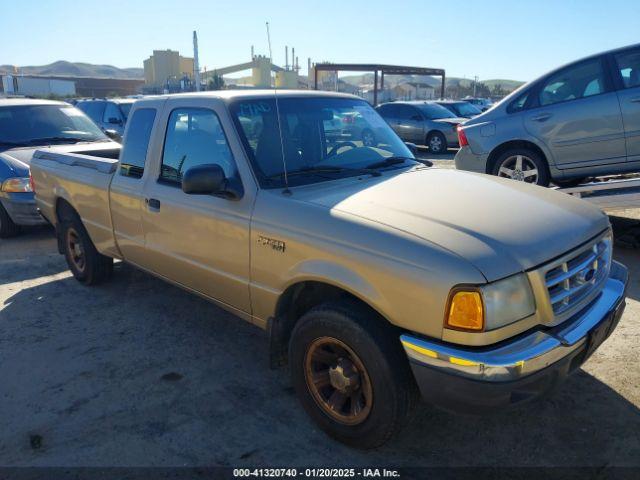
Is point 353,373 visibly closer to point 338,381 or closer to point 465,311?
point 338,381

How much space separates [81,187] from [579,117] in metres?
5.36

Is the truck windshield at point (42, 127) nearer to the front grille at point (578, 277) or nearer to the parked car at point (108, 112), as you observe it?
the parked car at point (108, 112)

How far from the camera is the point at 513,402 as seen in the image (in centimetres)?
233

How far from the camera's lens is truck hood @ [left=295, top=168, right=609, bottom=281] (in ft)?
7.86

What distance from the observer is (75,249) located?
553 cm

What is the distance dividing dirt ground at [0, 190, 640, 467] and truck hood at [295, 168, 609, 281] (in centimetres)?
109

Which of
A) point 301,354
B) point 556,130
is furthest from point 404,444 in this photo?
point 556,130

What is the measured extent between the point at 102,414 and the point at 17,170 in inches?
200

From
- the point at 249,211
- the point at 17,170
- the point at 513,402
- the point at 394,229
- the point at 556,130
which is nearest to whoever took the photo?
the point at 513,402

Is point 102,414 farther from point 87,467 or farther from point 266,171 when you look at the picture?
point 266,171

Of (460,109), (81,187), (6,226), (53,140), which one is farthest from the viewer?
(460,109)

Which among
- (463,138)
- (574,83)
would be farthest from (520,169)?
(574,83)

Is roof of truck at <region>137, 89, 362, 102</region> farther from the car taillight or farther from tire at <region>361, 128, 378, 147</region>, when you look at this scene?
the car taillight

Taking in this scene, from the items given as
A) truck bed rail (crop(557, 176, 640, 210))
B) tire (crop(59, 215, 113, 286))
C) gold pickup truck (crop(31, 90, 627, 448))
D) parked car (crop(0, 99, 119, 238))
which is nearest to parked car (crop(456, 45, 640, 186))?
truck bed rail (crop(557, 176, 640, 210))
